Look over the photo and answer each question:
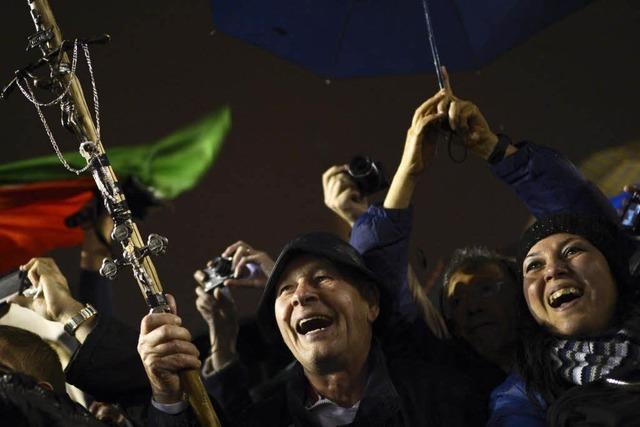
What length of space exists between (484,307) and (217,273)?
776mm

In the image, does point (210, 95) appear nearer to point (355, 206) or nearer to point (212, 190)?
point (212, 190)

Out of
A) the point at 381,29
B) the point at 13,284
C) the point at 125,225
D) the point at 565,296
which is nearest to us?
the point at 125,225

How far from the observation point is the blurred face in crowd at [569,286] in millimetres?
2074

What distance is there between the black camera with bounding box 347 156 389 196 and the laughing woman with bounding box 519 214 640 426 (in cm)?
55

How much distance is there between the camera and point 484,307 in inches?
101

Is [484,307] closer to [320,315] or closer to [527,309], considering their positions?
[527,309]

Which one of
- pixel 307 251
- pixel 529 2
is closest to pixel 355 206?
pixel 307 251

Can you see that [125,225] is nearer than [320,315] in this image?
Yes

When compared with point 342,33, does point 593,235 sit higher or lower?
lower

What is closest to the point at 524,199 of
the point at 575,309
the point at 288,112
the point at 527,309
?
the point at 527,309

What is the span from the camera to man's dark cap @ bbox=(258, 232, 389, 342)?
2273 millimetres

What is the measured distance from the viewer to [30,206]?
11.5 ft

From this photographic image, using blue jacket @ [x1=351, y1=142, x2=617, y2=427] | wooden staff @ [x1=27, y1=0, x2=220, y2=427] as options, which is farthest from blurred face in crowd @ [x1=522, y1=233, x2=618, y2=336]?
wooden staff @ [x1=27, y1=0, x2=220, y2=427]

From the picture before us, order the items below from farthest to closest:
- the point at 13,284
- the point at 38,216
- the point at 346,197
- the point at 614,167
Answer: the point at 614,167 → the point at 38,216 → the point at 346,197 → the point at 13,284
